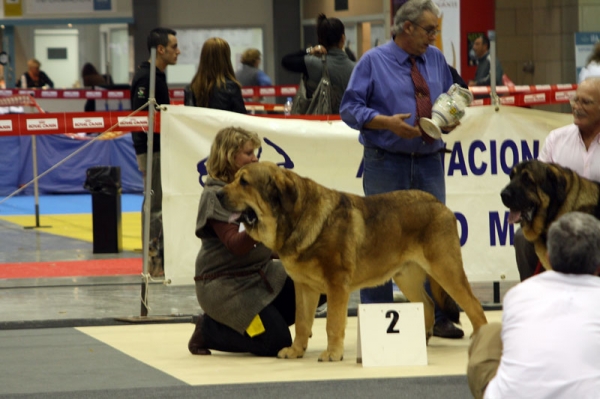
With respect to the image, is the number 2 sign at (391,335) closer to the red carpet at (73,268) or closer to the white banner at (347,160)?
the white banner at (347,160)

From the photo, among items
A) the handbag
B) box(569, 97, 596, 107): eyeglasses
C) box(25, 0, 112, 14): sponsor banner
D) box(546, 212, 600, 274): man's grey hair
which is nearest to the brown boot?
box(569, 97, 596, 107): eyeglasses

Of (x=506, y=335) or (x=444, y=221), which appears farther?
(x=444, y=221)

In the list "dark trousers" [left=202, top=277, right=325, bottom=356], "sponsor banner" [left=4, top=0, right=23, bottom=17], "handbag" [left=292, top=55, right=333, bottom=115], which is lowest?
"dark trousers" [left=202, top=277, right=325, bottom=356]

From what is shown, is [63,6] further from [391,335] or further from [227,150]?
[391,335]

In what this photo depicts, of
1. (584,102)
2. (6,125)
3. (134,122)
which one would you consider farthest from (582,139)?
(6,125)

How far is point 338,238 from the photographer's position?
5.47 m

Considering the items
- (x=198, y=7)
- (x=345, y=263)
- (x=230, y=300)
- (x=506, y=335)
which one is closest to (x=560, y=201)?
(x=345, y=263)

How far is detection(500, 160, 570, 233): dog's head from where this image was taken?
17.0ft

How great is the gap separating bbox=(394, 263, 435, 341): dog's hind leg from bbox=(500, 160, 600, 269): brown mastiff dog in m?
0.88

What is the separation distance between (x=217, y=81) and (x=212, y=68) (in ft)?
0.38

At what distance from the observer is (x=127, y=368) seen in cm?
555

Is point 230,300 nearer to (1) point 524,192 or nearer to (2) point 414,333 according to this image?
(2) point 414,333

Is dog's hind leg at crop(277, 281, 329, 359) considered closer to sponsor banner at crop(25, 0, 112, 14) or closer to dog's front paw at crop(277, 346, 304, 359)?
dog's front paw at crop(277, 346, 304, 359)

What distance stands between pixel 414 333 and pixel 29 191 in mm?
11804
